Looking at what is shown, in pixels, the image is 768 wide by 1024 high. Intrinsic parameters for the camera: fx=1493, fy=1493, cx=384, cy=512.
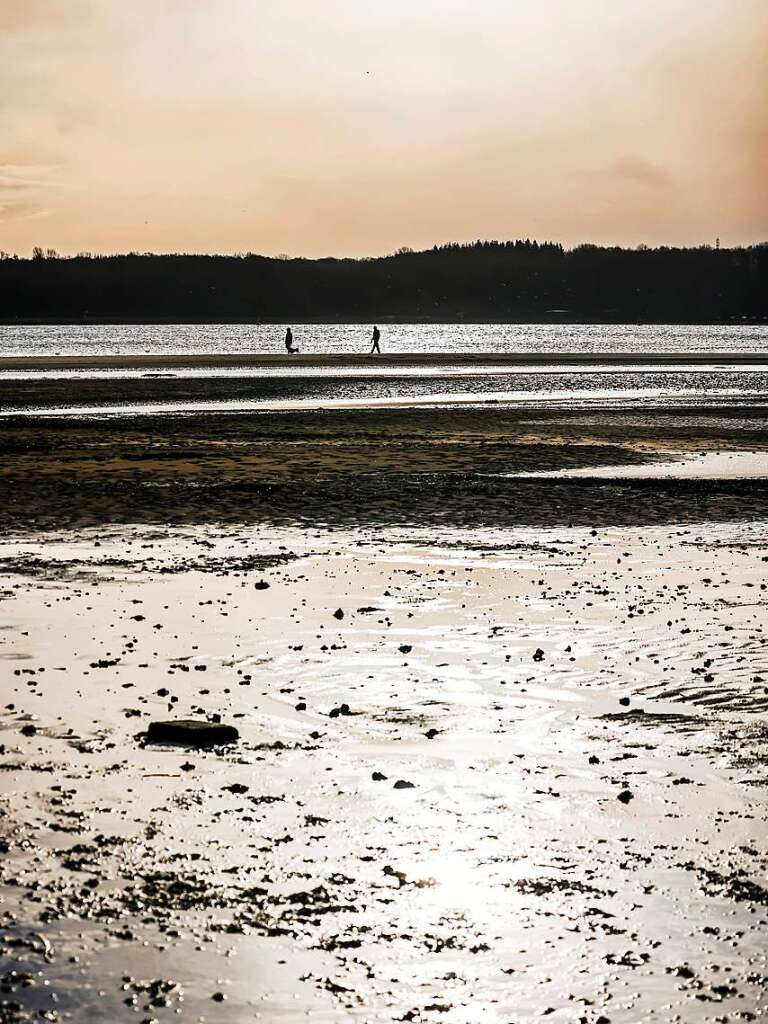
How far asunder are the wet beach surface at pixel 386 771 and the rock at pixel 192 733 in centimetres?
20

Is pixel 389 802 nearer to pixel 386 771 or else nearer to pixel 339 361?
pixel 386 771

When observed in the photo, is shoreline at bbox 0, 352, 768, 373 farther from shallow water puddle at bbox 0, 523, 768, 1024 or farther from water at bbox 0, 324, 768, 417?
shallow water puddle at bbox 0, 523, 768, 1024

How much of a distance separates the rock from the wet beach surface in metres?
0.20

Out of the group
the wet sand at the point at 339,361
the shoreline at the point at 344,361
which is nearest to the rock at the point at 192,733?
the wet sand at the point at 339,361

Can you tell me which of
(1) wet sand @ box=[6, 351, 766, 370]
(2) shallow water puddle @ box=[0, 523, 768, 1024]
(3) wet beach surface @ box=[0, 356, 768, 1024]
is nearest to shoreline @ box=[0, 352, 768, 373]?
(1) wet sand @ box=[6, 351, 766, 370]

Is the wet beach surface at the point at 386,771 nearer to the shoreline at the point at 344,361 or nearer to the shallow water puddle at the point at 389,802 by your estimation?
the shallow water puddle at the point at 389,802

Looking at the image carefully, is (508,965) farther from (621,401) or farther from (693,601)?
(621,401)

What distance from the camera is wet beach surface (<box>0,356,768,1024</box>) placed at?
6977 millimetres

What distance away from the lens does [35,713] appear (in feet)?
38.9

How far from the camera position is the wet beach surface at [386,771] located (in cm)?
698

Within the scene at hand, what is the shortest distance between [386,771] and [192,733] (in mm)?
1615

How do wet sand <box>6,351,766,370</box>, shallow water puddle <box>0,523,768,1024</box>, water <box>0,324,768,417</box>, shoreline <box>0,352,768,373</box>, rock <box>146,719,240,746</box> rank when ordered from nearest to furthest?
shallow water puddle <box>0,523,768,1024</box>, rock <box>146,719,240,746</box>, water <box>0,324,768,417</box>, wet sand <box>6,351,766,370</box>, shoreline <box>0,352,768,373</box>

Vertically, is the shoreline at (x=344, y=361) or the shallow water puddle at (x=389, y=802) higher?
the shoreline at (x=344, y=361)

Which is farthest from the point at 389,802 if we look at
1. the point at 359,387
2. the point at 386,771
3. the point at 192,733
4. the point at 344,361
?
the point at 344,361
